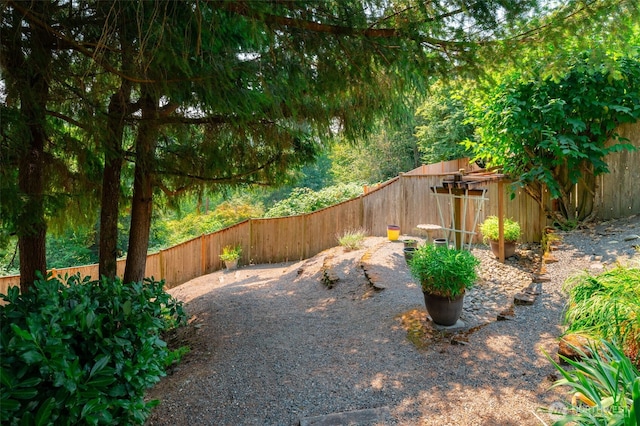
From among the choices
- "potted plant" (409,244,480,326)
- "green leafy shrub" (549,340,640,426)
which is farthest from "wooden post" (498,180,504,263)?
"green leafy shrub" (549,340,640,426)

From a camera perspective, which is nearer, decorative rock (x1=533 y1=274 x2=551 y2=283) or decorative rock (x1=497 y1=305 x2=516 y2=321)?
decorative rock (x1=497 y1=305 x2=516 y2=321)

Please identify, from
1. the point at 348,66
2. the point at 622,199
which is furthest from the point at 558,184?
the point at 348,66

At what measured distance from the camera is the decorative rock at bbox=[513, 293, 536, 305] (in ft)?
13.8

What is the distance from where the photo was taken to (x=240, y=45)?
2.96 m

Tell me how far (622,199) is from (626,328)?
4730 mm

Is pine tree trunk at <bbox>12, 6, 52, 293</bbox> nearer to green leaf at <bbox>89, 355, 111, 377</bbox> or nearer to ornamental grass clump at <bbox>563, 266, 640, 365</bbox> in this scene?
green leaf at <bbox>89, 355, 111, 377</bbox>

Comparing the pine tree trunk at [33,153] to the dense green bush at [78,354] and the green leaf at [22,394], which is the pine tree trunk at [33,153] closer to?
the dense green bush at [78,354]

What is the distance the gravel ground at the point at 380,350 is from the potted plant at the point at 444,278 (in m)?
0.21

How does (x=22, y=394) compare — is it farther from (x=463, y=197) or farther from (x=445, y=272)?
(x=463, y=197)

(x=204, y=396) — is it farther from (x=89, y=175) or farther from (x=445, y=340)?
(x=89, y=175)

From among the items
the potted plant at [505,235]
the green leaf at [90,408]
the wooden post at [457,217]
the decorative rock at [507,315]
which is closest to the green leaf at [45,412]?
the green leaf at [90,408]

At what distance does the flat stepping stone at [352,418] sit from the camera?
8.01ft

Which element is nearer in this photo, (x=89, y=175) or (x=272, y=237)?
(x=89, y=175)

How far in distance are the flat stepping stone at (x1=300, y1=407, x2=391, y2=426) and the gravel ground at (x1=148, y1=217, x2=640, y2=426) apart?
0.03 metres
